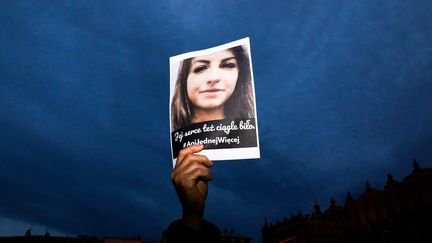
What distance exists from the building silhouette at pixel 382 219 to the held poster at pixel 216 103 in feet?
125

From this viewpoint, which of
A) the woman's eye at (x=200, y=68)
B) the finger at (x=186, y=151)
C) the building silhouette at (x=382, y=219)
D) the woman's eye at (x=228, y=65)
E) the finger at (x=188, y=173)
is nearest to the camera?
the finger at (x=188, y=173)

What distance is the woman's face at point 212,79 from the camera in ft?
9.50


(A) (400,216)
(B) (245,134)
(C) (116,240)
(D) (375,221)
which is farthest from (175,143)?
(C) (116,240)

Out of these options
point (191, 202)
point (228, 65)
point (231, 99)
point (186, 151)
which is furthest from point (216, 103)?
point (191, 202)

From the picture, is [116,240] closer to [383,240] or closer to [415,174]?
[383,240]

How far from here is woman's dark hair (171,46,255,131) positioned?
2.79 meters

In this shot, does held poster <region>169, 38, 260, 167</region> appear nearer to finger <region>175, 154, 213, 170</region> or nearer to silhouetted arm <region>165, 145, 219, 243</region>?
finger <region>175, 154, 213, 170</region>

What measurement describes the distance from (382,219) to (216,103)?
42851mm

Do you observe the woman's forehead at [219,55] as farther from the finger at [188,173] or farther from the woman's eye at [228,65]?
the finger at [188,173]

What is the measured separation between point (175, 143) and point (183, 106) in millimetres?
366

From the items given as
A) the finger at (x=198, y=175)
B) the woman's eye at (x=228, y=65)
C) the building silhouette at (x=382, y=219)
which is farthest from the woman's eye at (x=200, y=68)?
the building silhouette at (x=382, y=219)

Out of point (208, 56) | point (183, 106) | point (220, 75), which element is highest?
point (208, 56)

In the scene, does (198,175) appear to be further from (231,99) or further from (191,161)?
(231,99)

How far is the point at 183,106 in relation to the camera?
116 inches
